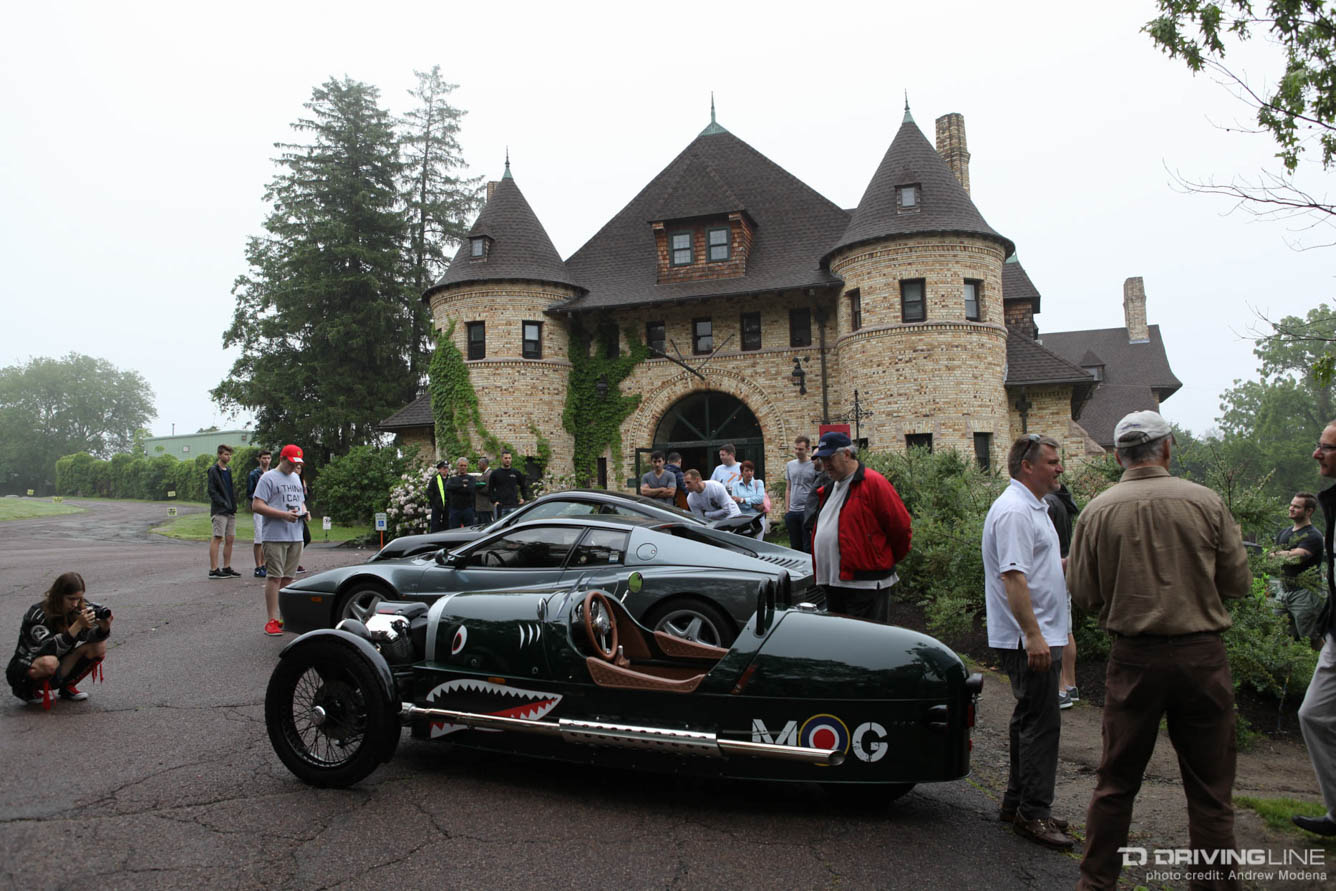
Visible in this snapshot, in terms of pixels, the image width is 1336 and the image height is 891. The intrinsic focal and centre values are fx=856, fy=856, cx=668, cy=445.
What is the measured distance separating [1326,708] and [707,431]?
2359 cm

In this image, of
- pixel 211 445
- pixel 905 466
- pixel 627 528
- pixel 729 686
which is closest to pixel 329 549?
pixel 905 466

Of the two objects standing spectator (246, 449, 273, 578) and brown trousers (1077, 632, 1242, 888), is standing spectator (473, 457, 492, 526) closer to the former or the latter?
standing spectator (246, 449, 273, 578)

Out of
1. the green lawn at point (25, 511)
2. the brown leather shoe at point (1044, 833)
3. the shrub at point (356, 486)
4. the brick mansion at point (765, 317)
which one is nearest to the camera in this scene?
the brown leather shoe at point (1044, 833)

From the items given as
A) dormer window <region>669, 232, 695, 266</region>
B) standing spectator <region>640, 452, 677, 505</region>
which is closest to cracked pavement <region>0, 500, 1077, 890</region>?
standing spectator <region>640, 452, 677, 505</region>

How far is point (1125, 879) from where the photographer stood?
12.1 ft

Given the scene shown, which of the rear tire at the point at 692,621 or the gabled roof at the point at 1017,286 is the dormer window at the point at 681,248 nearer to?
the gabled roof at the point at 1017,286

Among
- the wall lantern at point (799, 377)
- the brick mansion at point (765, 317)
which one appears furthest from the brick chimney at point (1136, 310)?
the wall lantern at point (799, 377)

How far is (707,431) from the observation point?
27.5 meters

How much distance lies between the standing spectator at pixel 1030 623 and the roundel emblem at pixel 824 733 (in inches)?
34.0

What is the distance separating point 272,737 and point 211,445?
103m

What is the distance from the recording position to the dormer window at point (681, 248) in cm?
2753

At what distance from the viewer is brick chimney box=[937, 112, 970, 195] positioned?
32125 millimetres

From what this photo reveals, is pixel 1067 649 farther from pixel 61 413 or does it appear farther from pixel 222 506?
pixel 61 413

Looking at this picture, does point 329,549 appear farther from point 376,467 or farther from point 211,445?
point 211,445
